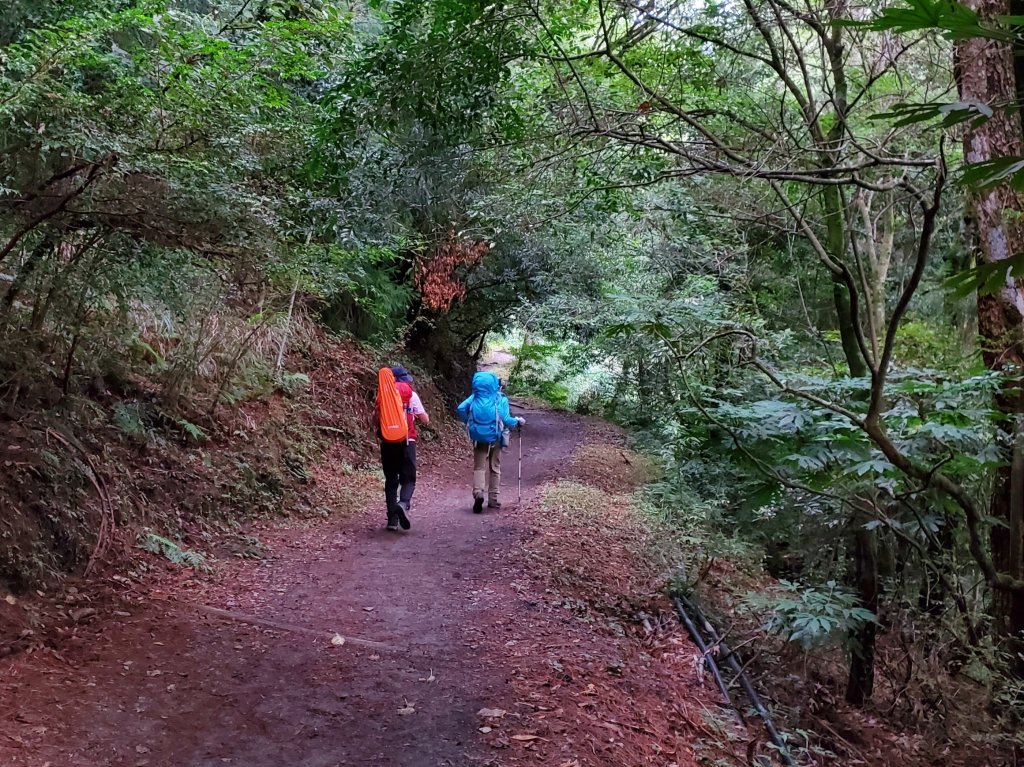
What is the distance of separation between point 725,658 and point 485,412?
180 inches

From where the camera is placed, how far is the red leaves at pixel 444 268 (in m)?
14.0

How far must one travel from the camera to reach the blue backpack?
9492 mm

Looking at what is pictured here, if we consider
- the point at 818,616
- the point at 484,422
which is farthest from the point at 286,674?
the point at 484,422

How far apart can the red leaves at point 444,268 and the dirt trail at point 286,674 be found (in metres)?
7.92

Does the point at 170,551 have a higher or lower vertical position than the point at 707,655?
higher

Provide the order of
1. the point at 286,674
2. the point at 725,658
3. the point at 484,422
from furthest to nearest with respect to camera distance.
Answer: the point at 484,422 < the point at 725,658 < the point at 286,674

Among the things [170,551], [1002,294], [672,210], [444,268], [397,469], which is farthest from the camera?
[444,268]

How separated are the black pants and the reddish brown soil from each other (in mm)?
1037

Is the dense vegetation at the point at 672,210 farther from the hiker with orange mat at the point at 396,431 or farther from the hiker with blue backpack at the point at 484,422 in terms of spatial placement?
the hiker with blue backpack at the point at 484,422

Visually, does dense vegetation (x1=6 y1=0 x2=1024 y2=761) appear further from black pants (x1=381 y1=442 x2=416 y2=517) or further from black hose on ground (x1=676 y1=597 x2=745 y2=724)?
black pants (x1=381 y1=442 x2=416 y2=517)

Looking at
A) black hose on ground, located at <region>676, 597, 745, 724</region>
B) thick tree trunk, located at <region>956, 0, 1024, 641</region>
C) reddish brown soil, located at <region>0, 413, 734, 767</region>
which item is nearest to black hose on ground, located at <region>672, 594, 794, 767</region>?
black hose on ground, located at <region>676, 597, 745, 724</region>

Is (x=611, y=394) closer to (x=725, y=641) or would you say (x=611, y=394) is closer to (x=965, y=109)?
(x=725, y=641)

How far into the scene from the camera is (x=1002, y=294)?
195 inches

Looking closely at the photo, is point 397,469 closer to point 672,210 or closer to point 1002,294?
point 672,210
